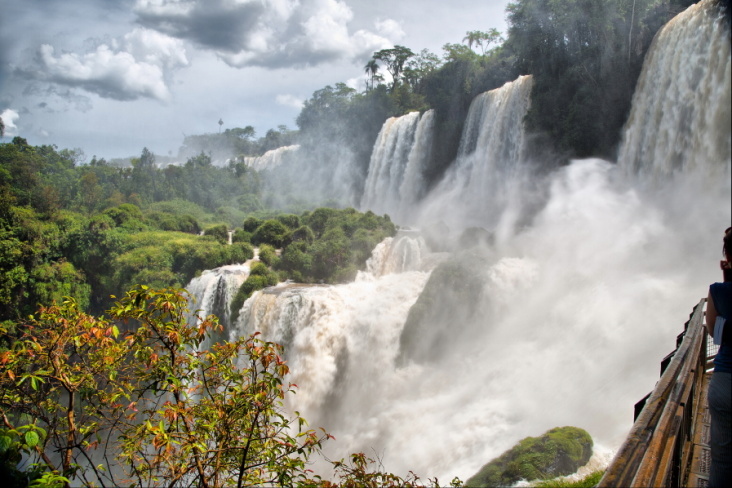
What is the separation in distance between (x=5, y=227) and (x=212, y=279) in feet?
39.3

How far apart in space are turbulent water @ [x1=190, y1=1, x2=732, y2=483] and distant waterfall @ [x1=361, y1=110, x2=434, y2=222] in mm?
12813

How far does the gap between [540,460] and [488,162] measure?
1976 centimetres

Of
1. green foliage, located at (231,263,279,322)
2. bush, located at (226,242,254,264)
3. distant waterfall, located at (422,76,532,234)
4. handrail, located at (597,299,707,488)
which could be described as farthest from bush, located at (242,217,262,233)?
handrail, located at (597,299,707,488)

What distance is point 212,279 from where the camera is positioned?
66.1 ft

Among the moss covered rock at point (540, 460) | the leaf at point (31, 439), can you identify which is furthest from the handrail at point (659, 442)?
the moss covered rock at point (540, 460)

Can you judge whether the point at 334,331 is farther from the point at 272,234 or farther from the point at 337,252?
the point at 272,234

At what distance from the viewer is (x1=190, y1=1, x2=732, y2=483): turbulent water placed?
11.0 meters

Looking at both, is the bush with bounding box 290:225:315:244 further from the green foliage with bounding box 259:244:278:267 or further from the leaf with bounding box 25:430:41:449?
the leaf with bounding box 25:430:41:449


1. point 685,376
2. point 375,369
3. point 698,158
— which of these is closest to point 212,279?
point 375,369

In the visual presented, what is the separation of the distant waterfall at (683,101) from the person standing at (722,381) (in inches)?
432

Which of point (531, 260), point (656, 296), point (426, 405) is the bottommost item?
point (426, 405)

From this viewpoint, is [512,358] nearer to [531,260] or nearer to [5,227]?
[531,260]

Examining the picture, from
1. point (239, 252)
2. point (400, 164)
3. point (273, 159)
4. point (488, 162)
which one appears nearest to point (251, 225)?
point (239, 252)

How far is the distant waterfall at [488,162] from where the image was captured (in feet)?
78.1
